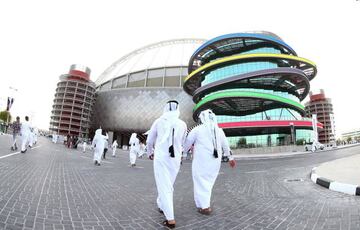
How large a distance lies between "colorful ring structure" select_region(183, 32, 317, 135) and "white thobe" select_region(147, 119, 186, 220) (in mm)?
37136

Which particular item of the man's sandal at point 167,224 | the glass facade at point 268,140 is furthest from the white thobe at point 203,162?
the glass facade at point 268,140

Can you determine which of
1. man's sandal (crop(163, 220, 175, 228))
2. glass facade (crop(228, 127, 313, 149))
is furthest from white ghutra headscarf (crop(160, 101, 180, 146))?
glass facade (crop(228, 127, 313, 149))

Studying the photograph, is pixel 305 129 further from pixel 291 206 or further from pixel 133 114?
pixel 133 114

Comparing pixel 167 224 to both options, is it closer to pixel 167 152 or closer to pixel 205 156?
pixel 167 152

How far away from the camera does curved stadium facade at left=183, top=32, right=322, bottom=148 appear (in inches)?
1585

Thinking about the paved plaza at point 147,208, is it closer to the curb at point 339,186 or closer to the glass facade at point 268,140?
the curb at point 339,186

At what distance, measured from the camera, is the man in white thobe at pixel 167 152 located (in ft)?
11.3

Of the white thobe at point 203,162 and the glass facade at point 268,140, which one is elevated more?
the glass facade at point 268,140

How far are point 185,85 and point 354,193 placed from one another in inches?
A: 2049

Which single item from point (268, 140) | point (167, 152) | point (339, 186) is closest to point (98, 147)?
point (167, 152)

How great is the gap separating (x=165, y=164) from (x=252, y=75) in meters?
40.0

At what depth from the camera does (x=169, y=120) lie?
4.00 metres

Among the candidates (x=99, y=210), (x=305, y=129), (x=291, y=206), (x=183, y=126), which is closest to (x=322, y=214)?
(x=291, y=206)

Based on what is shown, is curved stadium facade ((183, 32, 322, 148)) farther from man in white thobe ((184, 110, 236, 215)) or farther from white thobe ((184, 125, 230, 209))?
white thobe ((184, 125, 230, 209))
